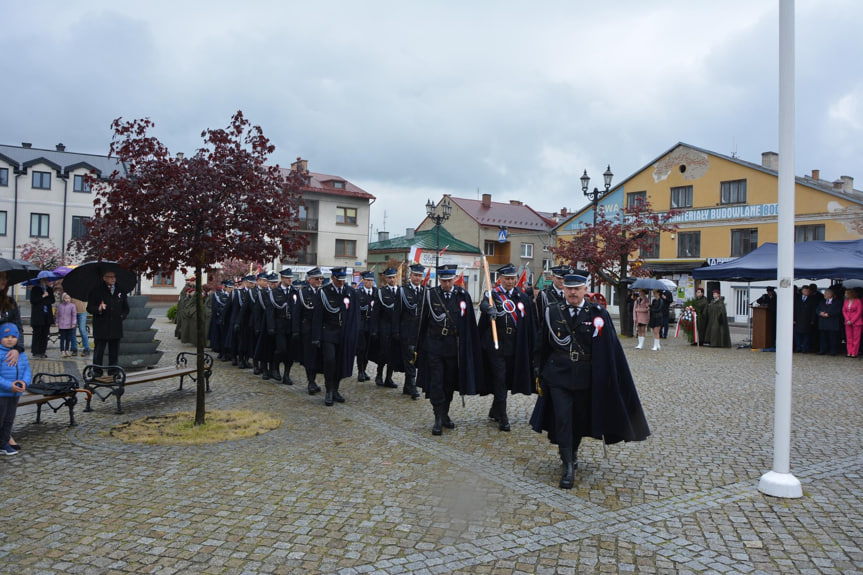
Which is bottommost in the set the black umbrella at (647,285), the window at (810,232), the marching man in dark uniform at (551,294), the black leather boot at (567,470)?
the black leather boot at (567,470)

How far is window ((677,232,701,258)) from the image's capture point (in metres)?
38.4

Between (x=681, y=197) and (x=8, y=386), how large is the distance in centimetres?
3900

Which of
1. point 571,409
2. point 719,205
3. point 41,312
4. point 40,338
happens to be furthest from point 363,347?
point 719,205

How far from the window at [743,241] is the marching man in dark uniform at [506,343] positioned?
32.1 meters

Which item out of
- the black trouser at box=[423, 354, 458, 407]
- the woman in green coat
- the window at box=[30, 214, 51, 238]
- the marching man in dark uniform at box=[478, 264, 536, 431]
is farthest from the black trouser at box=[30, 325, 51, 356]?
the window at box=[30, 214, 51, 238]

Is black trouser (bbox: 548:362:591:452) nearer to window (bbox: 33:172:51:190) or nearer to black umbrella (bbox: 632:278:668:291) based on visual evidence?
black umbrella (bbox: 632:278:668:291)

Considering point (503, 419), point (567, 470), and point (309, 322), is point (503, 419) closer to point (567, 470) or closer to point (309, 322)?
point (567, 470)

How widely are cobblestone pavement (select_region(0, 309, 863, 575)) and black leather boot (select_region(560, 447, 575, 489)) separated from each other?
3.9 inches

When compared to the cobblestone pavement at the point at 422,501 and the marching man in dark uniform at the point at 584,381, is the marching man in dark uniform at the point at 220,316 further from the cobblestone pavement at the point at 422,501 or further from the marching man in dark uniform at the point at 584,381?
the marching man in dark uniform at the point at 584,381

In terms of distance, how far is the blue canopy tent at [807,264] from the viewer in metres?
16.7

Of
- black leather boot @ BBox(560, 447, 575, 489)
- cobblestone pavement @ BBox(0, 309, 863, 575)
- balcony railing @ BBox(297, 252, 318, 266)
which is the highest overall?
balcony railing @ BBox(297, 252, 318, 266)

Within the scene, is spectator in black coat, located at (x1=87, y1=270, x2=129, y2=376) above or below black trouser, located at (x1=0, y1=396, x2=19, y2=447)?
above

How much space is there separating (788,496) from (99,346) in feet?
32.2

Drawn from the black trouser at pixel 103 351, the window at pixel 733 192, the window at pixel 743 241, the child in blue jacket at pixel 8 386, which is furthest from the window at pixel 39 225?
the window at pixel 743 241
